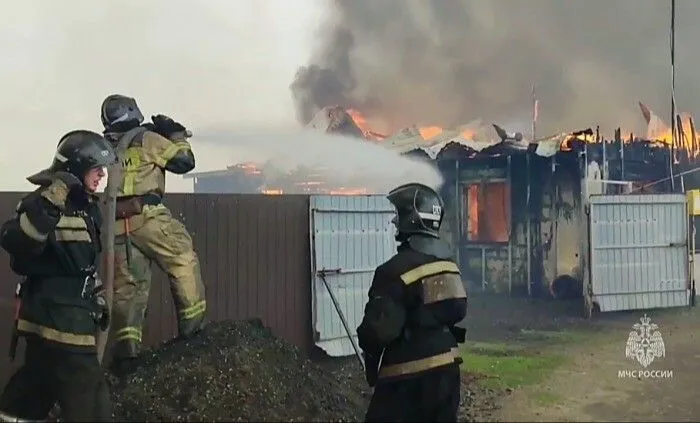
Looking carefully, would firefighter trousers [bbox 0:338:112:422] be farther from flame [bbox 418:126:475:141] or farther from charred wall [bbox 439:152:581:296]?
flame [bbox 418:126:475:141]

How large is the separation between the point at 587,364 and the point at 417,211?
11.1 feet

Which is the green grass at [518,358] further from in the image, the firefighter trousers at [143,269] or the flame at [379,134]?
the flame at [379,134]

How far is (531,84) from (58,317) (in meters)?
8.26

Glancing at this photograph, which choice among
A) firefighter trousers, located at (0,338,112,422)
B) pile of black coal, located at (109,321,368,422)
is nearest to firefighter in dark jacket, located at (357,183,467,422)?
pile of black coal, located at (109,321,368,422)

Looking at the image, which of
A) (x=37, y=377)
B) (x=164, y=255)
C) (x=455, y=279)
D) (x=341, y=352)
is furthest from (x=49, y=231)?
(x=341, y=352)

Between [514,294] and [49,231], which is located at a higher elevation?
[49,231]

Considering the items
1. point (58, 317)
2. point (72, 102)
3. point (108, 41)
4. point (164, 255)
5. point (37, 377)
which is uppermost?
point (108, 41)

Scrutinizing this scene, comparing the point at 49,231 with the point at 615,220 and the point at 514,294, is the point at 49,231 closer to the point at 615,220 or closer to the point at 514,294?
the point at 615,220

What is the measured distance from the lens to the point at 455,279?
3219 mm

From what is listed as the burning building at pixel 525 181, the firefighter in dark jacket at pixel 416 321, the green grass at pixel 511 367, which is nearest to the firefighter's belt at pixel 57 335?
the firefighter in dark jacket at pixel 416 321

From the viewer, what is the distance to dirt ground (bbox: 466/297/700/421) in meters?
4.43

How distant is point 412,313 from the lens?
3.19 meters

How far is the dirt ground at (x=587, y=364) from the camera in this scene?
4.43 metres

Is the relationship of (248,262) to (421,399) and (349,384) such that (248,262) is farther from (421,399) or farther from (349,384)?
(421,399)
